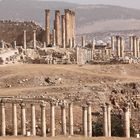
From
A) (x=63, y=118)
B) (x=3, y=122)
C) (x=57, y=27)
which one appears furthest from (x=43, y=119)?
(x=57, y=27)

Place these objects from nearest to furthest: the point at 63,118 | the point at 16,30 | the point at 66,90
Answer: the point at 63,118
the point at 66,90
the point at 16,30

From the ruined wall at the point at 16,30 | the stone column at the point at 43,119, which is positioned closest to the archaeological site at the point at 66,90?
the stone column at the point at 43,119

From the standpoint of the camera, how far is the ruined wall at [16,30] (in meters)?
87.4

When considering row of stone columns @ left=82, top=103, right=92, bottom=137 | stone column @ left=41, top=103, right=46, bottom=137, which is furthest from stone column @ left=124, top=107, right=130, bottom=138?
stone column @ left=41, top=103, right=46, bottom=137

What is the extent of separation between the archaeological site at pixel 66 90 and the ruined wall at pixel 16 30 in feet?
2.51

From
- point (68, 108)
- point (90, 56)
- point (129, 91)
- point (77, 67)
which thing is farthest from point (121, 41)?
point (68, 108)

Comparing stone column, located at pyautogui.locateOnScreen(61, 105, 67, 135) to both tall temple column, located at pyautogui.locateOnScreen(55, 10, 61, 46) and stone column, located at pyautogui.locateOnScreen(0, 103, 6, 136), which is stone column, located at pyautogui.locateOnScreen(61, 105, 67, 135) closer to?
stone column, located at pyautogui.locateOnScreen(0, 103, 6, 136)

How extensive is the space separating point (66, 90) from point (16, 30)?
35.8 meters

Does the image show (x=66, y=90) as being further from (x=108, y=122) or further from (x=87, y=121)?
(x=108, y=122)

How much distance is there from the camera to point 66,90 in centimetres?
5438

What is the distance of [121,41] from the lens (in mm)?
81938

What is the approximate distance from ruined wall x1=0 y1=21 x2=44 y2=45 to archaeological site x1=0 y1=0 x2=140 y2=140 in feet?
2.51

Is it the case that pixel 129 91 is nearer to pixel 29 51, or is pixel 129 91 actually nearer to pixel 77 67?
pixel 77 67

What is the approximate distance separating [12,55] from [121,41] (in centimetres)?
1696
